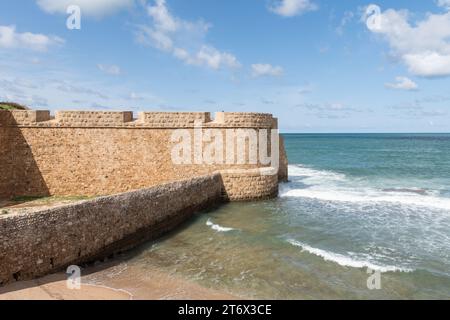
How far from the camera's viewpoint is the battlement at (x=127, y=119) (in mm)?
15133

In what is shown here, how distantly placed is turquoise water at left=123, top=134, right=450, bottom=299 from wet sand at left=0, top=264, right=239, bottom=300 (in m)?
0.46

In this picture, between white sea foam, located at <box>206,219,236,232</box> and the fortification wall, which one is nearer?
white sea foam, located at <box>206,219,236,232</box>

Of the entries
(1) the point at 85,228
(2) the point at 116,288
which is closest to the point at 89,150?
(1) the point at 85,228

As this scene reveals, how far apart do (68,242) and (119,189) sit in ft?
23.9

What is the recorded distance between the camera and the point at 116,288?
26.3ft

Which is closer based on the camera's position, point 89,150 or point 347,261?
point 347,261

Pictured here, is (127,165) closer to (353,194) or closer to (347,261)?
(347,261)

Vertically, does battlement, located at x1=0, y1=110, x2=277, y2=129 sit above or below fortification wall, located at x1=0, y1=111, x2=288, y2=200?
above

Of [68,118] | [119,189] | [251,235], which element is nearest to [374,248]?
[251,235]

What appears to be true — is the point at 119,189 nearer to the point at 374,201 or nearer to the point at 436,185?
the point at 374,201

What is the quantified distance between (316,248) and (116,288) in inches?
259

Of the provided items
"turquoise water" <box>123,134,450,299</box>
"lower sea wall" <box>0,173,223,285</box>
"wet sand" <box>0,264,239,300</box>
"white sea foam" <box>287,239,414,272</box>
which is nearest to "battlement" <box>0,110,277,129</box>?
"lower sea wall" <box>0,173,223,285</box>

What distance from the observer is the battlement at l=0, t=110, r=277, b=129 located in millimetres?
15133

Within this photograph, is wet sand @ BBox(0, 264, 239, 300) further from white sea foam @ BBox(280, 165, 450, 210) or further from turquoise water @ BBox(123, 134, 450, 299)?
white sea foam @ BBox(280, 165, 450, 210)
